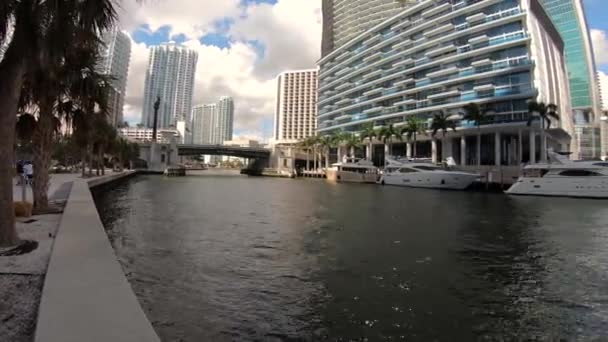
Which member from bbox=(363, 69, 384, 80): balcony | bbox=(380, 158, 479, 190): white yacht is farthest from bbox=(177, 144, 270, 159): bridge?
bbox=(380, 158, 479, 190): white yacht

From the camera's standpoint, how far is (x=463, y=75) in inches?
3214

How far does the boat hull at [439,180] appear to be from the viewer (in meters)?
60.5

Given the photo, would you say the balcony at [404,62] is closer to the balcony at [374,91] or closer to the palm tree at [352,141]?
the balcony at [374,91]

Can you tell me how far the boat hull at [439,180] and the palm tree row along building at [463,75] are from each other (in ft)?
59.6

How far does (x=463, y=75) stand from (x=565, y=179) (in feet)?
134

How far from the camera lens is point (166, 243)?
13.8 metres

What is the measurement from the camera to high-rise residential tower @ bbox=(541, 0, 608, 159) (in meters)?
130

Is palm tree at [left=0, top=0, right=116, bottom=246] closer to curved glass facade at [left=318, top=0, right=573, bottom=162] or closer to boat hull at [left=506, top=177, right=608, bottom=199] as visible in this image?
boat hull at [left=506, top=177, right=608, bottom=199]

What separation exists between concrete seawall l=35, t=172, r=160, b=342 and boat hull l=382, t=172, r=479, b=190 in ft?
195

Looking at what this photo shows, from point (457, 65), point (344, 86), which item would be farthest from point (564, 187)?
point (344, 86)

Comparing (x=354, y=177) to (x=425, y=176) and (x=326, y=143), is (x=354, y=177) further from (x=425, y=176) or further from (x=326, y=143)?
(x=326, y=143)

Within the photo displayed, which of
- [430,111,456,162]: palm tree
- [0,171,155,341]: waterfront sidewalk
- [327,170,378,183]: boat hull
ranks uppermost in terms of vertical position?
[430,111,456,162]: palm tree

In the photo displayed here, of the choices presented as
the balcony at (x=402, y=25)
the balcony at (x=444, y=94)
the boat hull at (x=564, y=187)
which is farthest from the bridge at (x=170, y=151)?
the boat hull at (x=564, y=187)

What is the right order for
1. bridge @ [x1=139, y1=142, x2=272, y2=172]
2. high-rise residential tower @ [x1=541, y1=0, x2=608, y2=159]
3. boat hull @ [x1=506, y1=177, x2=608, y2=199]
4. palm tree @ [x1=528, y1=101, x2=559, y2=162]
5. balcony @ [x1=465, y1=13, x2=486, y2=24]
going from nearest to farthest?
boat hull @ [x1=506, y1=177, x2=608, y2=199]
palm tree @ [x1=528, y1=101, x2=559, y2=162]
balcony @ [x1=465, y1=13, x2=486, y2=24]
bridge @ [x1=139, y1=142, x2=272, y2=172]
high-rise residential tower @ [x1=541, y1=0, x2=608, y2=159]
